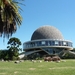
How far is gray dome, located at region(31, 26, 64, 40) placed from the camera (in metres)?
81.9

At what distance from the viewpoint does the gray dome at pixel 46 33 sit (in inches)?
3226

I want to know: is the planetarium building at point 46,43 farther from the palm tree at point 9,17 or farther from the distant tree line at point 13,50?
the palm tree at point 9,17

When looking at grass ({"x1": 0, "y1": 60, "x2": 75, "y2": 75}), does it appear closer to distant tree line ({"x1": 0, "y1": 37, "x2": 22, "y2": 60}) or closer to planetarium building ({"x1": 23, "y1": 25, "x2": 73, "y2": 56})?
distant tree line ({"x1": 0, "y1": 37, "x2": 22, "y2": 60})

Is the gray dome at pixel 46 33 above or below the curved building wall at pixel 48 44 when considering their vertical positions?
above

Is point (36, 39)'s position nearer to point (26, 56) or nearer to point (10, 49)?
point (26, 56)

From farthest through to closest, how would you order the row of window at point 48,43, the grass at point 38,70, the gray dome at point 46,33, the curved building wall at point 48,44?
the gray dome at point 46,33 < the row of window at point 48,43 < the curved building wall at point 48,44 < the grass at point 38,70

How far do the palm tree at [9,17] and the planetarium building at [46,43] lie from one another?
6318cm

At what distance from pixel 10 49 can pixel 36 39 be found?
30.3 meters

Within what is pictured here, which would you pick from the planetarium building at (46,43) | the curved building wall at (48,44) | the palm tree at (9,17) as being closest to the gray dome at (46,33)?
the planetarium building at (46,43)

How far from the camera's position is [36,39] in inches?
3268

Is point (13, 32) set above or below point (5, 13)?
below

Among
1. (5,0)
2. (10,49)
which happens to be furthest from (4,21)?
(10,49)

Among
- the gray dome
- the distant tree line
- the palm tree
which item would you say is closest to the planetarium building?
the gray dome

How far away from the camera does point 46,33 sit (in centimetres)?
8250
